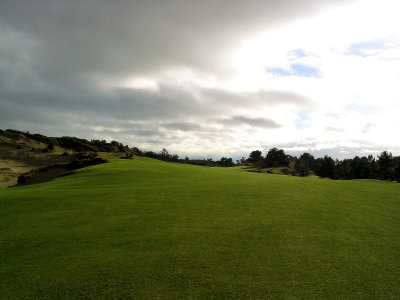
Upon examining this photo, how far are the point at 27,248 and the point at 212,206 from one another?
28.5 ft

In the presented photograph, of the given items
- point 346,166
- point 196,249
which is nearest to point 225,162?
point 346,166

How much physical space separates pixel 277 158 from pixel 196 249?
133659mm

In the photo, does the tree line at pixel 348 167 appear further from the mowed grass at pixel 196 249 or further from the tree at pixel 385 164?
the mowed grass at pixel 196 249

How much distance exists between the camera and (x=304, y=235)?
915 cm

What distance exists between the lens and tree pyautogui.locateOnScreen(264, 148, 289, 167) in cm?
13225

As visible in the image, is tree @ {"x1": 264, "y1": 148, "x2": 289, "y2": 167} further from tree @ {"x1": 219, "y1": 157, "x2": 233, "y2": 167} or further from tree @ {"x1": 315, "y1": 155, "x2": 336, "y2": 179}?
tree @ {"x1": 219, "y1": 157, "x2": 233, "y2": 167}

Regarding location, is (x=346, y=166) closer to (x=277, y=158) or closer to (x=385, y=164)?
(x=385, y=164)

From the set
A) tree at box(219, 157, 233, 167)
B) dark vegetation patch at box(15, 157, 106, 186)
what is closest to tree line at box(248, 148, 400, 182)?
tree at box(219, 157, 233, 167)

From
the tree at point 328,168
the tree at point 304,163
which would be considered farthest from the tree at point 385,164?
the tree at point 304,163

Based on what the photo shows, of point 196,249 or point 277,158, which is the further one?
point 277,158

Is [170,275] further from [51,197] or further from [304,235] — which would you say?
[51,197]

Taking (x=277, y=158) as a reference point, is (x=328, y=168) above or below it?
below

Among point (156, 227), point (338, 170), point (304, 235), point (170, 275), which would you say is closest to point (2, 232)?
point (156, 227)

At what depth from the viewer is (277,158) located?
133 meters
